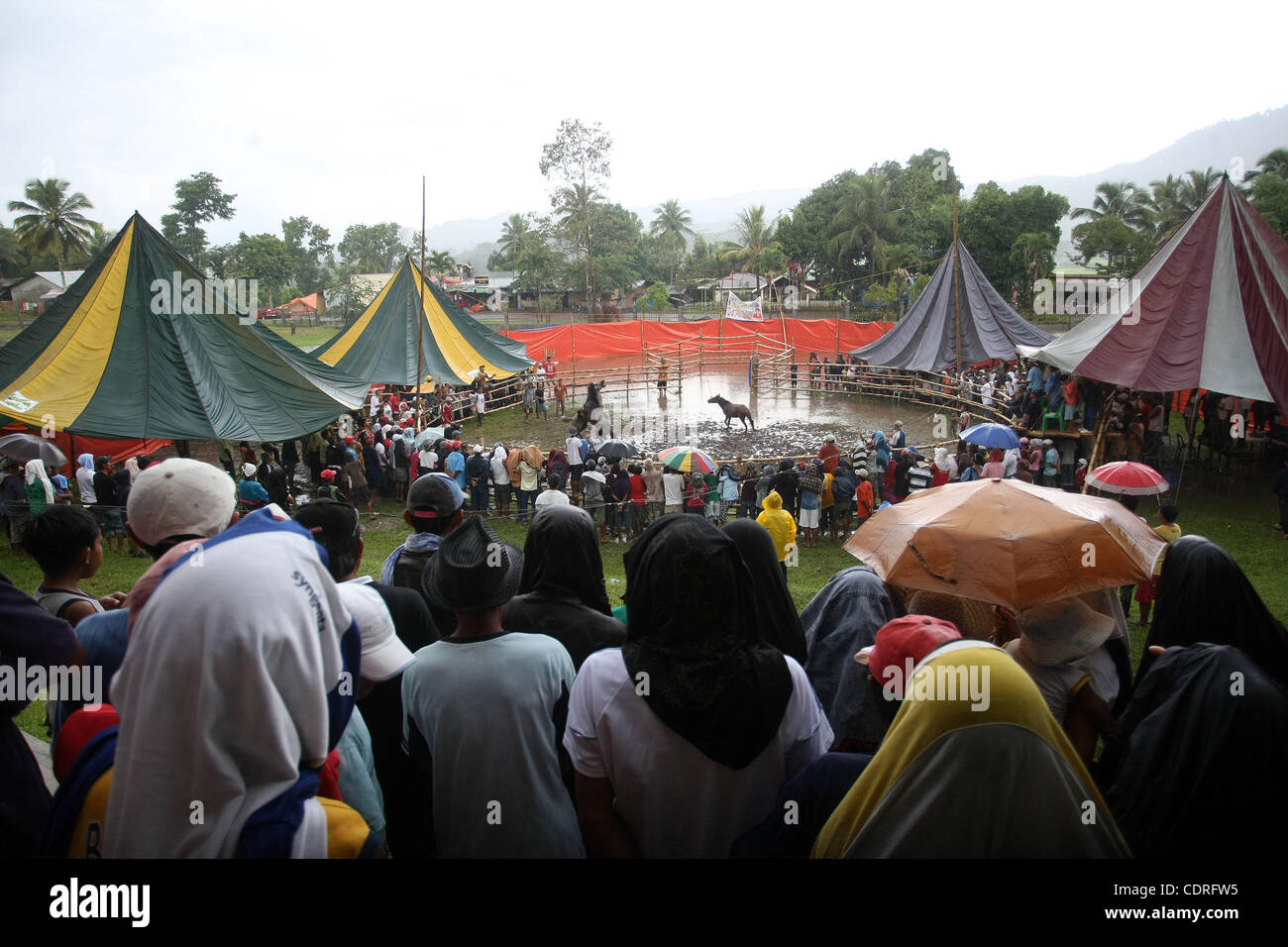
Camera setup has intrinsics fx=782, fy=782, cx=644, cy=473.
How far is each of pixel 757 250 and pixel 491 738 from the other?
181 ft

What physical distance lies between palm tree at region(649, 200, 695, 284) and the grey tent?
50670 mm

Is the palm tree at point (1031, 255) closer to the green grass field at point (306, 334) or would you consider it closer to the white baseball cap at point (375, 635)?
the green grass field at point (306, 334)

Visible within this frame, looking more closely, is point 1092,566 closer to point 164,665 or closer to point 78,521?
point 164,665

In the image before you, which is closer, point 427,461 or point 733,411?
point 427,461

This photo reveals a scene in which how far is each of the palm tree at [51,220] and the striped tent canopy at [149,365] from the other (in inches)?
1404

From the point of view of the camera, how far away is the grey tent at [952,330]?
20.1 metres

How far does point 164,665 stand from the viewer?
125cm

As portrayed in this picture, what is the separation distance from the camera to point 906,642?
6.98 feet

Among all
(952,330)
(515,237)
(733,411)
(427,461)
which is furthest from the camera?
(515,237)

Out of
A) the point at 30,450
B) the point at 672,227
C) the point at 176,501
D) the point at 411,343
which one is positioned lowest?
the point at 30,450

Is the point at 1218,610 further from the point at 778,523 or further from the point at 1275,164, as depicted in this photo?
the point at 1275,164

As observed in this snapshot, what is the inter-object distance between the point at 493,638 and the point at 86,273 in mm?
12774

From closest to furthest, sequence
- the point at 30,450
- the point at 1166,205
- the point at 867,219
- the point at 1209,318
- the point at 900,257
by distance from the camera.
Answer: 1. the point at 30,450
2. the point at 1209,318
3. the point at 900,257
4. the point at 1166,205
5. the point at 867,219

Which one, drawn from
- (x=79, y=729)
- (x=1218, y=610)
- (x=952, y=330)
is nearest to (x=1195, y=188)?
(x=952, y=330)
